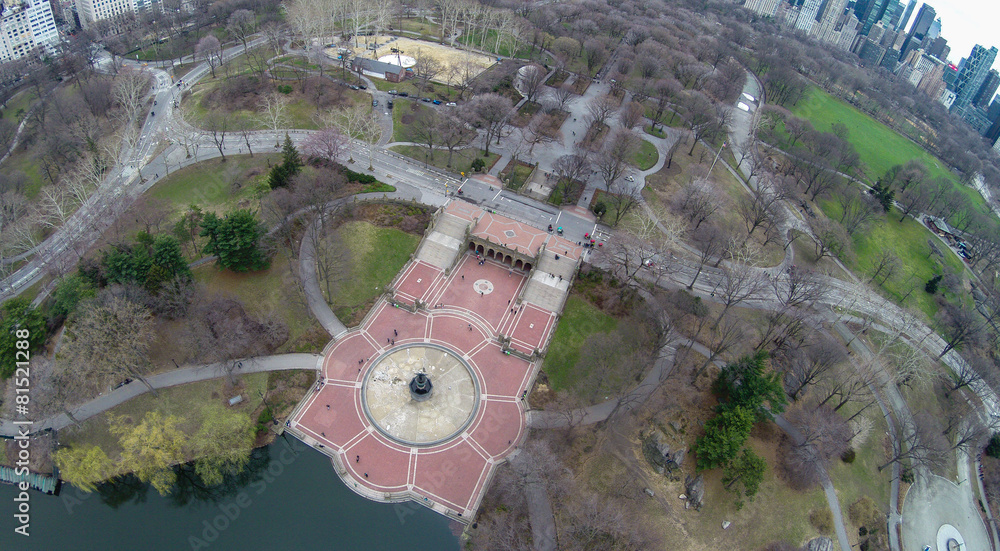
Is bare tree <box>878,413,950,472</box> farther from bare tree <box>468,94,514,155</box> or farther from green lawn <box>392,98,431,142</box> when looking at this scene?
green lawn <box>392,98,431,142</box>

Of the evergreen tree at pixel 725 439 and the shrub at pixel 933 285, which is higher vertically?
the shrub at pixel 933 285

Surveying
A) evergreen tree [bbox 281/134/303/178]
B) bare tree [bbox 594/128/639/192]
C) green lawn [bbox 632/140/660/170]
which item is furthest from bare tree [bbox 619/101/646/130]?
evergreen tree [bbox 281/134/303/178]

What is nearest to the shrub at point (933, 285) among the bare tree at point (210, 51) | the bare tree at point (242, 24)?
the bare tree at point (210, 51)

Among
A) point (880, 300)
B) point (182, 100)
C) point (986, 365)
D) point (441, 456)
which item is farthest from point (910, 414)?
point (182, 100)

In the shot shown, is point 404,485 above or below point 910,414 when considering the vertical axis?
below

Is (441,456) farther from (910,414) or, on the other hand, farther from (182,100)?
(182,100)

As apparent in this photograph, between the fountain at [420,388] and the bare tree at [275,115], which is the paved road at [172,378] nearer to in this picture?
the fountain at [420,388]
